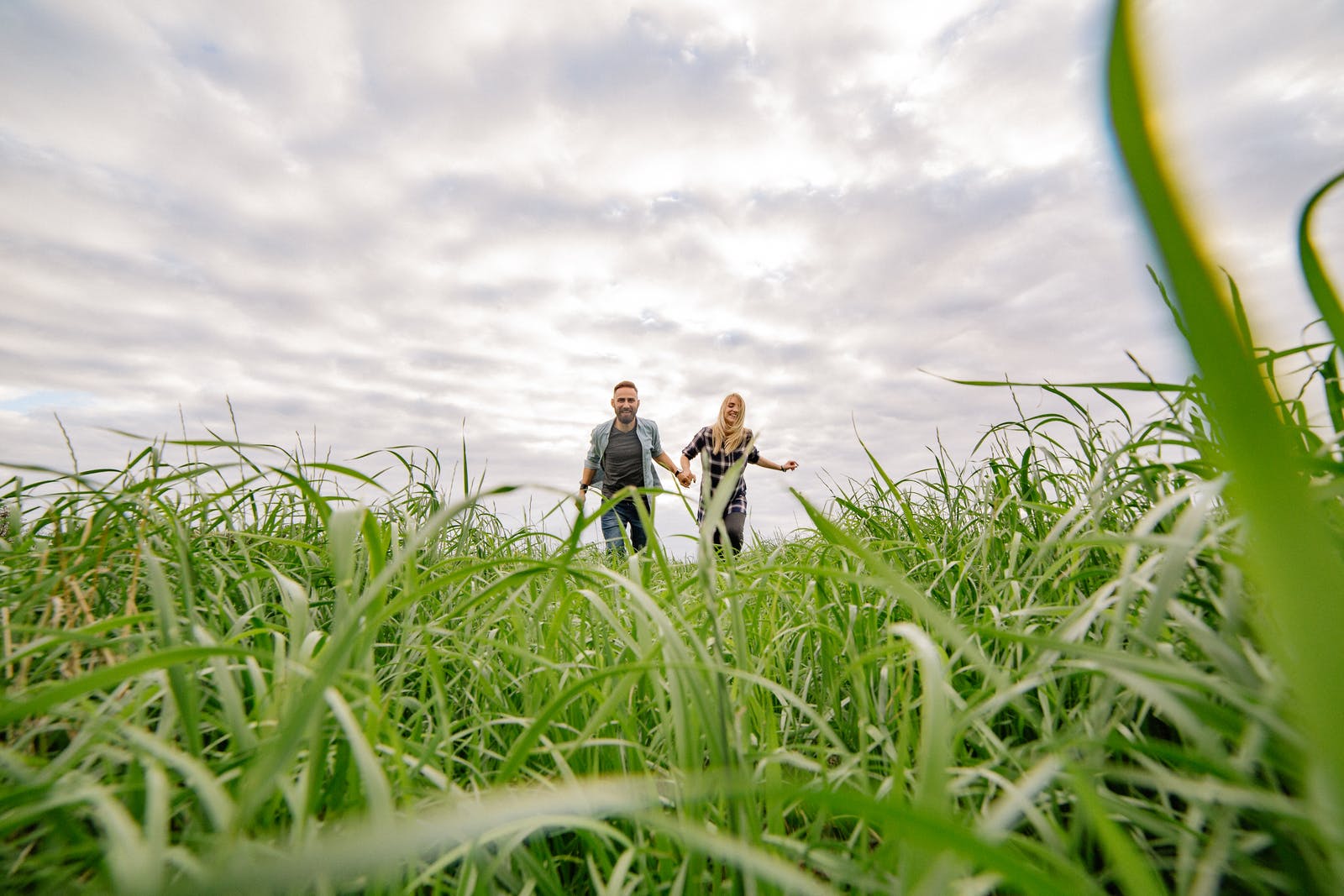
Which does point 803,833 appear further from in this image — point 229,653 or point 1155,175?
point 1155,175

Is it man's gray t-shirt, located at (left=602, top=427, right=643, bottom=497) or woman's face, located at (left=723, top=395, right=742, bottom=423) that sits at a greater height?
woman's face, located at (left=723, top=395, right=742, bottom=423)

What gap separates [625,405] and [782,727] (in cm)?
748

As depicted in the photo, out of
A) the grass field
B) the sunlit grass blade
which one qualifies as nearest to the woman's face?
the grass field

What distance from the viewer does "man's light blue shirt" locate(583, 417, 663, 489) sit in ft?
27.8

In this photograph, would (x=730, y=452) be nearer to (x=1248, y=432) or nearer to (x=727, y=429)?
(x=727, y=429)

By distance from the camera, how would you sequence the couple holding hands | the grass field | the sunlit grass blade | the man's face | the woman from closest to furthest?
1. the sunlit grass blade
2. the grass field
3. the woman
4. the couple holding hands
5. the man's face

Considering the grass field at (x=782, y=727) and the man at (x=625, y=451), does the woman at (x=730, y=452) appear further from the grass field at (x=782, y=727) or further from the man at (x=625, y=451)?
the grass field at (x=782, y=727)

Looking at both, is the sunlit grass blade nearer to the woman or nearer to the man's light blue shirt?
the woman

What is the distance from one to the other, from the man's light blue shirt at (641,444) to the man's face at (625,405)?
0.40ft

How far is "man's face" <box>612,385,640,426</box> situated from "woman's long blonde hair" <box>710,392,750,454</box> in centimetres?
115

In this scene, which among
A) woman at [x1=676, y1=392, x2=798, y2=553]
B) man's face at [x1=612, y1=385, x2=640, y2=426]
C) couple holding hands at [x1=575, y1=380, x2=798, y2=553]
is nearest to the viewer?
woman at [x1=676, y1=392, x2=798, y2=553]

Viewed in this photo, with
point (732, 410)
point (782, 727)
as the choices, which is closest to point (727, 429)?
point (732, 410)

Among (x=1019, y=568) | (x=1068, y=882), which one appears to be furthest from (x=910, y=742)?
(x=1019, y=568)

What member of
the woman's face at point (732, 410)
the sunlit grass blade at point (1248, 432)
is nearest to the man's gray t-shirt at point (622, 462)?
the woman's face at point (732, 410)
